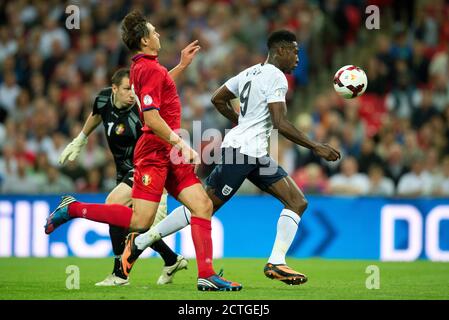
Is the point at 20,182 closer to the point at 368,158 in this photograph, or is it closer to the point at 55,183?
the point at 55,183

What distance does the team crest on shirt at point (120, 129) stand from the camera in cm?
948

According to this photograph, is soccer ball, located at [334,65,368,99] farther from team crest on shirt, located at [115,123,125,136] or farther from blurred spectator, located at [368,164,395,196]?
blurred spectator, located at [368,164,395,196]

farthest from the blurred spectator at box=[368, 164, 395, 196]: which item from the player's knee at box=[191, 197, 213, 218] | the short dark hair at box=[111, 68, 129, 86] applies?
the player's knee at box=[191, 197, 213, 218]

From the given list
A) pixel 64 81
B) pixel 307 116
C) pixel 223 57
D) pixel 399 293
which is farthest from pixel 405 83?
pixel 399 293

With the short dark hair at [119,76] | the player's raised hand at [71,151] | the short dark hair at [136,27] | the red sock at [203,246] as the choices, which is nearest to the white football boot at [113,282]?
the red sock at [203,246]

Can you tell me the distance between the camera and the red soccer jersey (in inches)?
320

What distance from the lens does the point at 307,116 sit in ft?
54.6

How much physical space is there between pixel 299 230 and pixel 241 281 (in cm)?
436

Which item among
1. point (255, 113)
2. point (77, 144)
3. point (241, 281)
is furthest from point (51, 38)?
point (255, 113)

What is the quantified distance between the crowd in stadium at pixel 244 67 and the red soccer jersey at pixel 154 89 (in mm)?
6769

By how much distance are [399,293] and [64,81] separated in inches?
414

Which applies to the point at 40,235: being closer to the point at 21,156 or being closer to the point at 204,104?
the point at 21,156

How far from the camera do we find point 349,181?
15.3 meters

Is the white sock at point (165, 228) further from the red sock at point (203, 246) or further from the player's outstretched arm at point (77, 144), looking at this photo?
the player's outstretched arm at point (77, 144)
